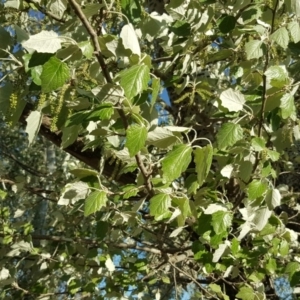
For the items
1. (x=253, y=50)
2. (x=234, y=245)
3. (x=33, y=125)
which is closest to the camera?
(x=33, y=125)

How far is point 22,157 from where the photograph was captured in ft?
24.8

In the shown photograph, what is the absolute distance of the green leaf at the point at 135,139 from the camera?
97cm

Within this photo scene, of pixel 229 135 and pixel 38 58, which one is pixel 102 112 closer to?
pixel 38 58

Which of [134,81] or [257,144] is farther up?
[134,81]

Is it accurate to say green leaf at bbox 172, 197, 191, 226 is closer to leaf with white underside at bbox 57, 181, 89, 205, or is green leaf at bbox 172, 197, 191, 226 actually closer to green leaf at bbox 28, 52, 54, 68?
leaf with white underside at bbox 57, 181, 89, 205

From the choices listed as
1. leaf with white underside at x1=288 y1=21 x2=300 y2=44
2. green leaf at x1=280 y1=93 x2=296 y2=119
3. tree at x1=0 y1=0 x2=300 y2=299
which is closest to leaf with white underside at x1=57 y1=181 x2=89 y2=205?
tree at x1=0 y1=0 x2=300 y2=299

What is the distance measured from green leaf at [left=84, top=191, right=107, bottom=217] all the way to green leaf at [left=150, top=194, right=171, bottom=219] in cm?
13

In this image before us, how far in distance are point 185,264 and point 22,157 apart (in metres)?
5.51

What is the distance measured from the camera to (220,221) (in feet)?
4.47

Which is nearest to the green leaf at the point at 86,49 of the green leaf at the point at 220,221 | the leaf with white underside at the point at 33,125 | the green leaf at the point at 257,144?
the leaf with white underside at the point at 33,125

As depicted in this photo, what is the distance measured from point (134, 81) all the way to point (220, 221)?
630 millimetres

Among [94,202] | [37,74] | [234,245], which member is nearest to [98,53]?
[37,74]

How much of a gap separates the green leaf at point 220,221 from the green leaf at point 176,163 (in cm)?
42

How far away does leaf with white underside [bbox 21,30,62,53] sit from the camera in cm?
86
